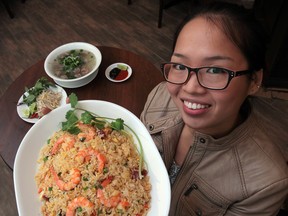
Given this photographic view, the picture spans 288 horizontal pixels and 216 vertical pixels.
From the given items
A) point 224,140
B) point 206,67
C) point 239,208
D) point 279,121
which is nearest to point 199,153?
point 224,140

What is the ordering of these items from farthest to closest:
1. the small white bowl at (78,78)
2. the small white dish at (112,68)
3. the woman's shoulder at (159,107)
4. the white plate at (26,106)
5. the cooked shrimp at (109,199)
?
the small white dish at (112,68) < the small white bowl at (78,78) < the white plate at (26,106) < the woman's shoulder at (159,107) < the cooked shrimp at (109,199)

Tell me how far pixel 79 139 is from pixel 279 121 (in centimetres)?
210

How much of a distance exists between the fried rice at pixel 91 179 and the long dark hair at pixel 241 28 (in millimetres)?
694

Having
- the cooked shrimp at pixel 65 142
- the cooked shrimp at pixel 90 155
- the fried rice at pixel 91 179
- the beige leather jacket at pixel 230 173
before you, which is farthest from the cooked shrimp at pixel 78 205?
the beige leather jacket at pixel 230 173

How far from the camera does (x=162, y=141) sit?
129 cm

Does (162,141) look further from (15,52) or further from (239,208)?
(15,52)

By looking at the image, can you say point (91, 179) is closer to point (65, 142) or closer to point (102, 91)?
point (65, 142)

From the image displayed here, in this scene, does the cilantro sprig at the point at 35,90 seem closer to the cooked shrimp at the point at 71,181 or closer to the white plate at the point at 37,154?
the white plate at the point at 37,154

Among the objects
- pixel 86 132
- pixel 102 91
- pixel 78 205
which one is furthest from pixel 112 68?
pixel 78 205

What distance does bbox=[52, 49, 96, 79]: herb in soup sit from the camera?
1.72 m

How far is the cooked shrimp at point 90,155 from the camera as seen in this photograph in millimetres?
1167

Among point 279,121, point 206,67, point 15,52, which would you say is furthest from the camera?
point 15,52

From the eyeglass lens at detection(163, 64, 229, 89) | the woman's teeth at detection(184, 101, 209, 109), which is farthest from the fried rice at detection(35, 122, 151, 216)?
the eyeglass lens at detection(163, 64, 229, 89)

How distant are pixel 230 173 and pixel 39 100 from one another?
46.3 inches
